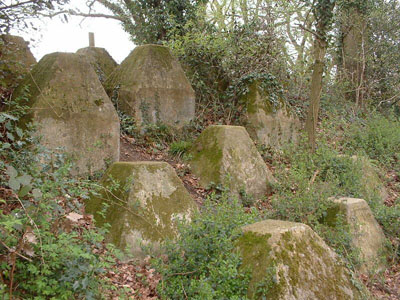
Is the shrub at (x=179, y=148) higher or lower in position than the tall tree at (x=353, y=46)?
lower

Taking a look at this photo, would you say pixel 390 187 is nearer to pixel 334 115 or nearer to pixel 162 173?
pixel 334 115

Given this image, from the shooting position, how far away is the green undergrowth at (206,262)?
319 centimetres

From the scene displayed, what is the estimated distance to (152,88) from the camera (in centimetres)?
768

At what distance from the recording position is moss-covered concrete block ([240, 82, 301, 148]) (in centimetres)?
883

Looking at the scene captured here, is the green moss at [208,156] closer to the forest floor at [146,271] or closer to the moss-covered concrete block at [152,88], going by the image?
the forest floor at [146,271]

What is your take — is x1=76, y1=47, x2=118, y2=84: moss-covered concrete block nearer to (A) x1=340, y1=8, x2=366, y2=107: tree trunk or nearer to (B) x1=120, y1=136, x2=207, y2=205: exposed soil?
(B) x1=120, y1=136, x2=207, y2=205: exposed soil

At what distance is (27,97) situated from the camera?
5.28 meters

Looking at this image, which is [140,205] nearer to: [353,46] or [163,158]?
[163,158]

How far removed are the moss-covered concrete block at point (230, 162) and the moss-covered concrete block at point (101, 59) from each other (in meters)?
4.01

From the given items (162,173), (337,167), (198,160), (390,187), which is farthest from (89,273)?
(390,187)

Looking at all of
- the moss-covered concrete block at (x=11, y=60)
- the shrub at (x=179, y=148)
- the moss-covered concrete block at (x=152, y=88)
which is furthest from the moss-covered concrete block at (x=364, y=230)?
the moss-covered concrete block at (x=11, y=60)

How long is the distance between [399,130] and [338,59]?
4220 millimetres

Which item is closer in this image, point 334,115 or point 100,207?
point 100,207

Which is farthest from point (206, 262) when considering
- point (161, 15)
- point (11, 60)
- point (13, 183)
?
point (161, 15)
